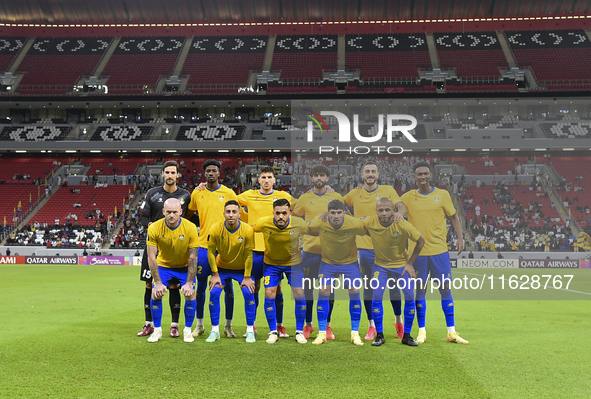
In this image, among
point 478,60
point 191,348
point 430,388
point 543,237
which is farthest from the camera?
point 478,60

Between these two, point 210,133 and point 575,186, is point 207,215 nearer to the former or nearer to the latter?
point 575,186

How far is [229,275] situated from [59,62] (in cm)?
5183

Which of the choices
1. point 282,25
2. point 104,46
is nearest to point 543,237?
point 282,25

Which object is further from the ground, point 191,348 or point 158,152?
point 158,152

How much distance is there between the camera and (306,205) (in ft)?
28.7

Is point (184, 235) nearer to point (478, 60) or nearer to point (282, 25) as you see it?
point (478, 60)

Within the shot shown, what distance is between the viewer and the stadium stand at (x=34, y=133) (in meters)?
48.3

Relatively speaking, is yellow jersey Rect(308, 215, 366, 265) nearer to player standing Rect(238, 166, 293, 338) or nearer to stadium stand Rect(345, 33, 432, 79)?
player standing Rect(238, 166, 293, 338)

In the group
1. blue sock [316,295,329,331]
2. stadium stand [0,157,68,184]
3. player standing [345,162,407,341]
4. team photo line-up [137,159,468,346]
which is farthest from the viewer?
stadium stand [0,157,68,184]

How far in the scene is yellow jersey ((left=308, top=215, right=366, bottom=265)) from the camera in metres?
8.23

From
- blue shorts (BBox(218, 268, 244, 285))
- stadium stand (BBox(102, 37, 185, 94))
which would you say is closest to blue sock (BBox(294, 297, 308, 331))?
blue shorts (BBox(218, 268, 244, 285))

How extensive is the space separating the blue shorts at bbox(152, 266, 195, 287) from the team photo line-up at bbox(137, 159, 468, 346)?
17mm

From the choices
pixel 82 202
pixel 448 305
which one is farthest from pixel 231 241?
pixel 82 202

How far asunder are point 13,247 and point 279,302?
33.3 meters
